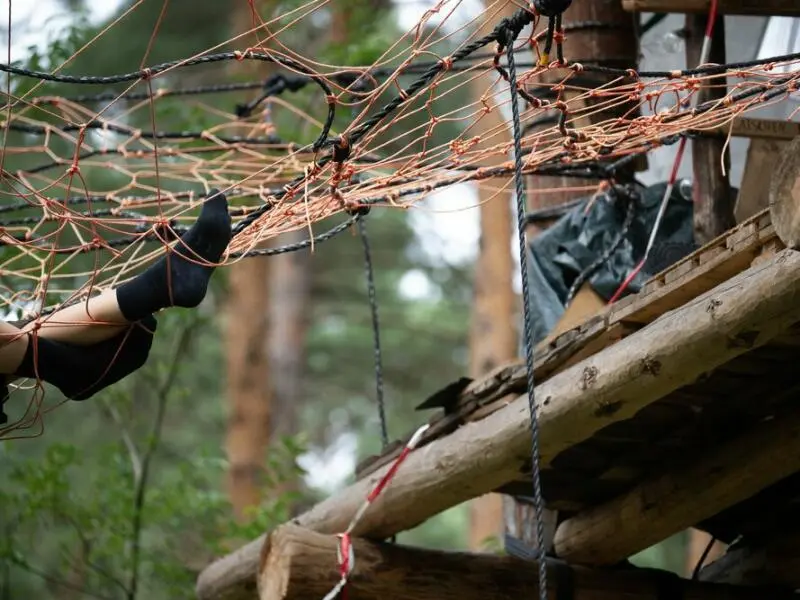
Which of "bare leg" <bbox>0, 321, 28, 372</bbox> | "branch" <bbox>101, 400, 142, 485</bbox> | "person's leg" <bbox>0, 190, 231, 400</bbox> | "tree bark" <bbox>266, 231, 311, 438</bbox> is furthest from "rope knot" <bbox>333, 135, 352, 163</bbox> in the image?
"tree bark" <bbox>266, 231, 311, 438</bbox>

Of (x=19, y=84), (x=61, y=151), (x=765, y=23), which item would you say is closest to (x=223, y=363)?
(x=61, y=151)

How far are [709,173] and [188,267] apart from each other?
2028 millimetres

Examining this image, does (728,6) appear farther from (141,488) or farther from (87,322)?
(141,488)

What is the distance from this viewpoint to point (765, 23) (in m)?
5.25

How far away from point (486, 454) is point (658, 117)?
1180 millimetres

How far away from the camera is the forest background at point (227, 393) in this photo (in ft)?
25.2

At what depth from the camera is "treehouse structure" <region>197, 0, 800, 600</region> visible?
3318 mm

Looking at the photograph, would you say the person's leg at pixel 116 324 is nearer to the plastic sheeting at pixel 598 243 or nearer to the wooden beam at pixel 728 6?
the wooden beam at pixel 728 6

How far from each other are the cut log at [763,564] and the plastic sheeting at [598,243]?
3.69 feet

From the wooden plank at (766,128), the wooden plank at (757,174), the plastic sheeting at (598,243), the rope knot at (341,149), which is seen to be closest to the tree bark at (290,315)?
the plastic sheeting at (598,243)

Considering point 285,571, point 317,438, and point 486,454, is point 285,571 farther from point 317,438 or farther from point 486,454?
point 317,438

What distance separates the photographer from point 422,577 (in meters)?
4.27

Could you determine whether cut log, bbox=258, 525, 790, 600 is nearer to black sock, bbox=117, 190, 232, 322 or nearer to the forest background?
black sock, bbox=117, 190, 232, 322

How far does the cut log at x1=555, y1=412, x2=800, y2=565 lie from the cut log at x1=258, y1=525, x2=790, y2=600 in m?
0.14
